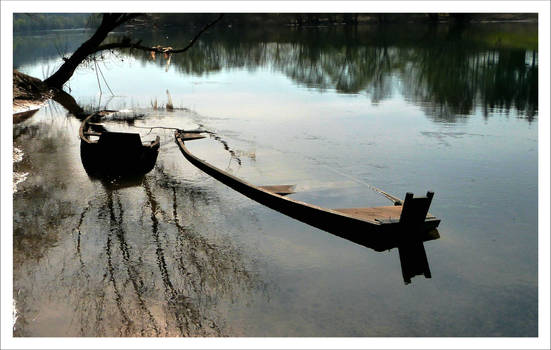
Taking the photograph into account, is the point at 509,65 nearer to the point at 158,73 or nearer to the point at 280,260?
the point at 158,73

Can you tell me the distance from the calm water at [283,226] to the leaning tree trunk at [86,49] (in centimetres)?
199

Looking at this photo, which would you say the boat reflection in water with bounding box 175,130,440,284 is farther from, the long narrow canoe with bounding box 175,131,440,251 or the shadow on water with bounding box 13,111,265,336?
the shadow on water with bounding box 13,111,265,336

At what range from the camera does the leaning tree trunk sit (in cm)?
1648

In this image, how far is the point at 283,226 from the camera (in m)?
6.54

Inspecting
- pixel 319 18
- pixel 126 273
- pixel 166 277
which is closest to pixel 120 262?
pixel 126 273

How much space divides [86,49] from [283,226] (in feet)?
42.1

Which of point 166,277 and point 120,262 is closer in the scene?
point 166,277

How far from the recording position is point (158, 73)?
2395 centimetres

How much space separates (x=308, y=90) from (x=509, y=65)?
306 inches

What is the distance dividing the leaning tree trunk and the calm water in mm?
1989

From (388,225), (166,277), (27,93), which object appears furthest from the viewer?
(27,93)

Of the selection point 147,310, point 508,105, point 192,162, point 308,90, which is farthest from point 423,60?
point 147,310

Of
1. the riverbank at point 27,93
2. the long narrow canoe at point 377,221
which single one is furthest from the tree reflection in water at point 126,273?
the riverbank at point 27,93

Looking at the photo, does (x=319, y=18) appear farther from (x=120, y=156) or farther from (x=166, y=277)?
(x=166, y=277)
